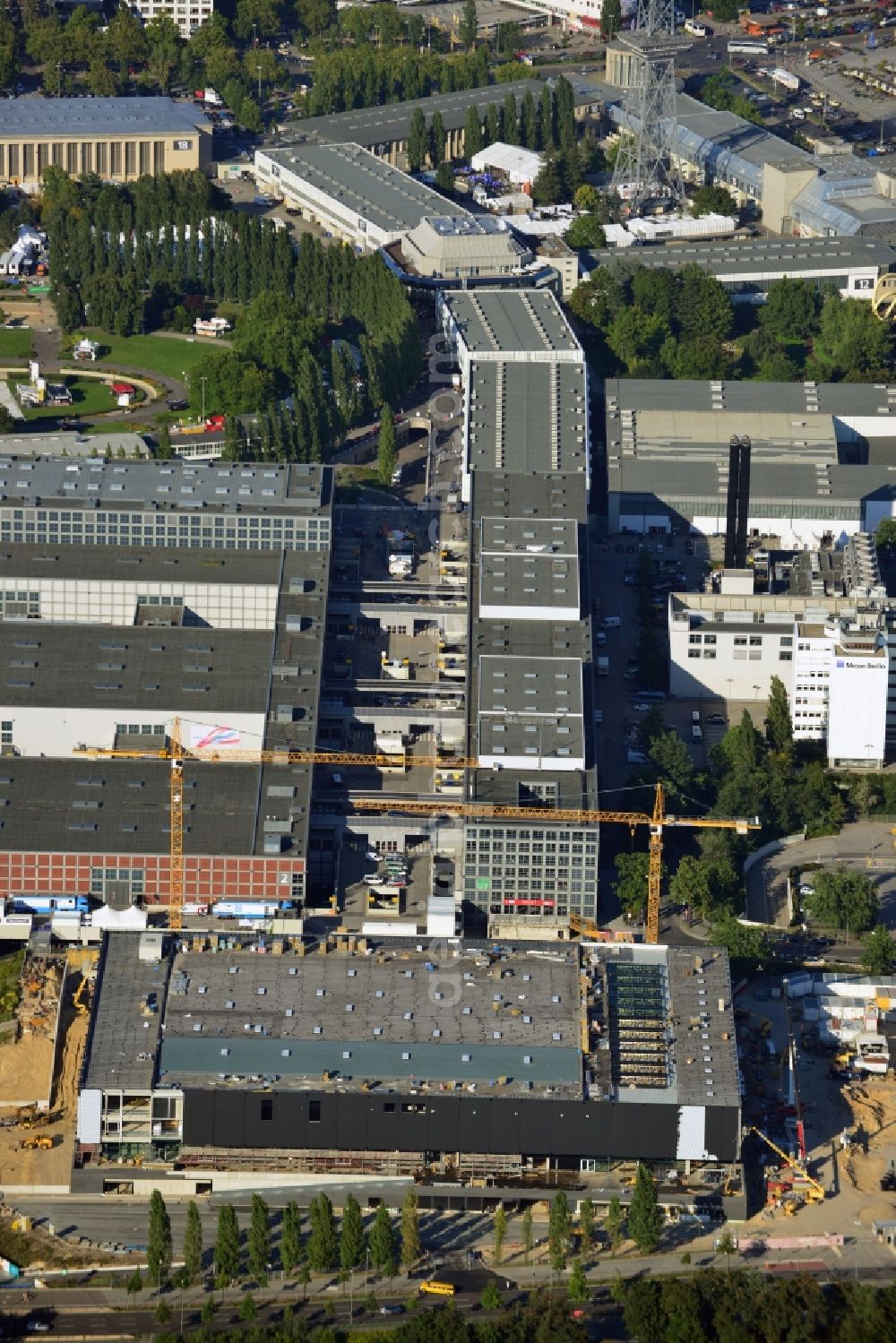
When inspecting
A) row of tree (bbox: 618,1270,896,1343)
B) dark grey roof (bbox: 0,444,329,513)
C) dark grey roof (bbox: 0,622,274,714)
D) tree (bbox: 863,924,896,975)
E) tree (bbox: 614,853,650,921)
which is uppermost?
dark grey roof (bbox: 0,444,329,513)

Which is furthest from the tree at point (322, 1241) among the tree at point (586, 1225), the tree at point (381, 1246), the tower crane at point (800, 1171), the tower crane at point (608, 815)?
the tower crane at point (608, 815)

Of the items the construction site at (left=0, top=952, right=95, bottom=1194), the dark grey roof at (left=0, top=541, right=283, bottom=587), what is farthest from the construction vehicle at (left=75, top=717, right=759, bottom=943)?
the dark grey roof at (left=0, top=541, right=283, bottom=587)

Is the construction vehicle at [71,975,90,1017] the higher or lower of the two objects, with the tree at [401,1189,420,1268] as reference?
higher

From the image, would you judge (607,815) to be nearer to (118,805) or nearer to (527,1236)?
(118,805)

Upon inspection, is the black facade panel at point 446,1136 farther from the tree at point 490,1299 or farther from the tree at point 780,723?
the tree at point 780,723

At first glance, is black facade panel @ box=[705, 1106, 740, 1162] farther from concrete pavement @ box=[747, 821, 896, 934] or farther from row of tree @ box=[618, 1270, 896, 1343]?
concrete pavement @ box=[747, 821, 896, 934]

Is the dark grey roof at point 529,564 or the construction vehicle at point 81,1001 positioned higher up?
the dark grey roof at point 529,564

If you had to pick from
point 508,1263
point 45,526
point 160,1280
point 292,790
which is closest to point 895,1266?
point 508,1263
